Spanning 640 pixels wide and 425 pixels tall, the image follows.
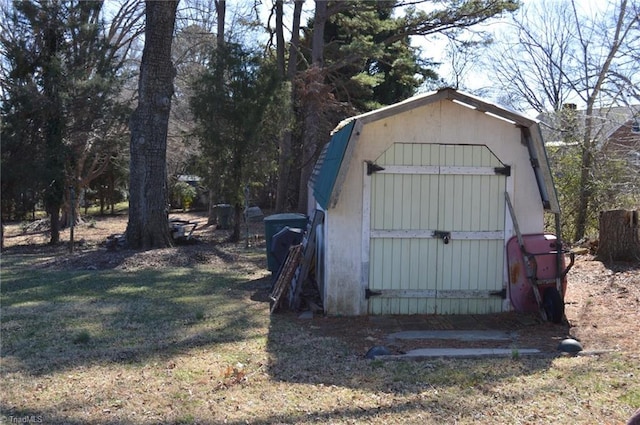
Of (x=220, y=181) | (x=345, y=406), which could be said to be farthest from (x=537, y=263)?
(x=220, y=181)

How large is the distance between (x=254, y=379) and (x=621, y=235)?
704cm

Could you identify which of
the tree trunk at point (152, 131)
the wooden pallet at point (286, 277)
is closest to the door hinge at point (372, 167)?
the wooden pallet at point (286, 277)

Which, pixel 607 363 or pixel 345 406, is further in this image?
pixel 607 363

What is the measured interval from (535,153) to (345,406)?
421 centimetres

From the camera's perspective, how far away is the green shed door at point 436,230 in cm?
699

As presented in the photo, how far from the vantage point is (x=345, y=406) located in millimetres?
4086

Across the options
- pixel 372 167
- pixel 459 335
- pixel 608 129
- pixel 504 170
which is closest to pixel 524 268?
pixel 504 170

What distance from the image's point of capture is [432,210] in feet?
23.1

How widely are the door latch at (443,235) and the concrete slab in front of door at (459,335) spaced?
1.14 meters

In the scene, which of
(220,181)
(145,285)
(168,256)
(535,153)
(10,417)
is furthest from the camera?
(220,181)

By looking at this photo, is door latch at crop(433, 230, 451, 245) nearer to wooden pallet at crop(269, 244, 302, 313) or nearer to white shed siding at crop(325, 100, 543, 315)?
white shed siding at crop(325, 100, 543, 315)

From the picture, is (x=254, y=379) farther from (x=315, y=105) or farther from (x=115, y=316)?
(x=315, y=105)

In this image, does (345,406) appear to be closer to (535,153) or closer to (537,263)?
(537,263)

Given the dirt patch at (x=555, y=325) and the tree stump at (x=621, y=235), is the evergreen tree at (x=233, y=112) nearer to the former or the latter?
the dirt patch at (x=555, y=325)
